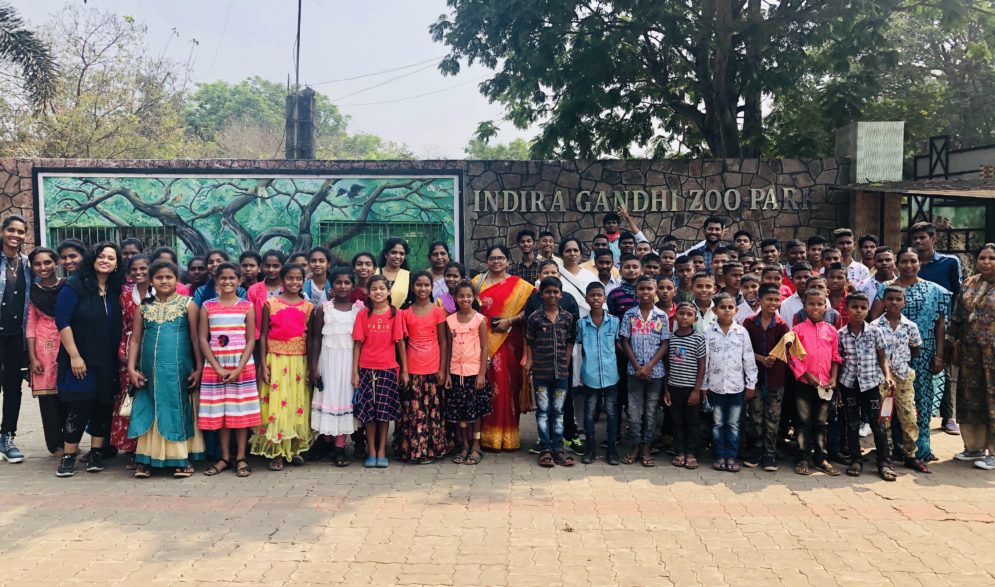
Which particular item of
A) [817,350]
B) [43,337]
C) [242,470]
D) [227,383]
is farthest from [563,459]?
[43,337]

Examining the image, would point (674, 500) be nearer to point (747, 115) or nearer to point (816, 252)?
point (816, 252)

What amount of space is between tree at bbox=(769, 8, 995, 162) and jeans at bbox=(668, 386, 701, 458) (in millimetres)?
7842

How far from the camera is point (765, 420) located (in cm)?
525

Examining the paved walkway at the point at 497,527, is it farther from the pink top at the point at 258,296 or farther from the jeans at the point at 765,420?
the pink top at the point at 258,296

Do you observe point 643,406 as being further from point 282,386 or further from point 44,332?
point 44,332

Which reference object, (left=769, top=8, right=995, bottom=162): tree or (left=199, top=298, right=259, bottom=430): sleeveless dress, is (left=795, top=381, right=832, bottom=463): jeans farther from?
(left=769, top=8, right=995, bottom=162): tree

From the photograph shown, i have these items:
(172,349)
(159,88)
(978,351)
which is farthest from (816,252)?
(159,88)

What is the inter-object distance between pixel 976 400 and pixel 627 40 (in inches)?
296

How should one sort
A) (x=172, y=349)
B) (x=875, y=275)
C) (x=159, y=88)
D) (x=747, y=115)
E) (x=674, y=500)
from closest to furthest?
(x=674, y=500) < (x=172, y=349) < (x=875, y=275) < (x=747, y=115) < (x=159, y=88)

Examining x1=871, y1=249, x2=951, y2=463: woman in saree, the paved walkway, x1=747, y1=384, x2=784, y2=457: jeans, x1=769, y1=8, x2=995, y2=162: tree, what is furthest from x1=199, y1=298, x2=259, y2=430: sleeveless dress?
x1=769, y1=8, x2=995, y2=162: tree

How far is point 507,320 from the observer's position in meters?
5.59

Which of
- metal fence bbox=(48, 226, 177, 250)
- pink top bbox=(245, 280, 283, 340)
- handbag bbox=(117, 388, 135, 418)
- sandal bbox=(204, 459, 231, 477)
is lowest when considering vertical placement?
sandal bbox=(204, 459, 231, 477)

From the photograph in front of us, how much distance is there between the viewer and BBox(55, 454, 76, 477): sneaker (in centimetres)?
508

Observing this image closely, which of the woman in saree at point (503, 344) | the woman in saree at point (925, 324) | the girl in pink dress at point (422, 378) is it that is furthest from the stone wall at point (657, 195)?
the girl in pink dress at point (422, 378)
